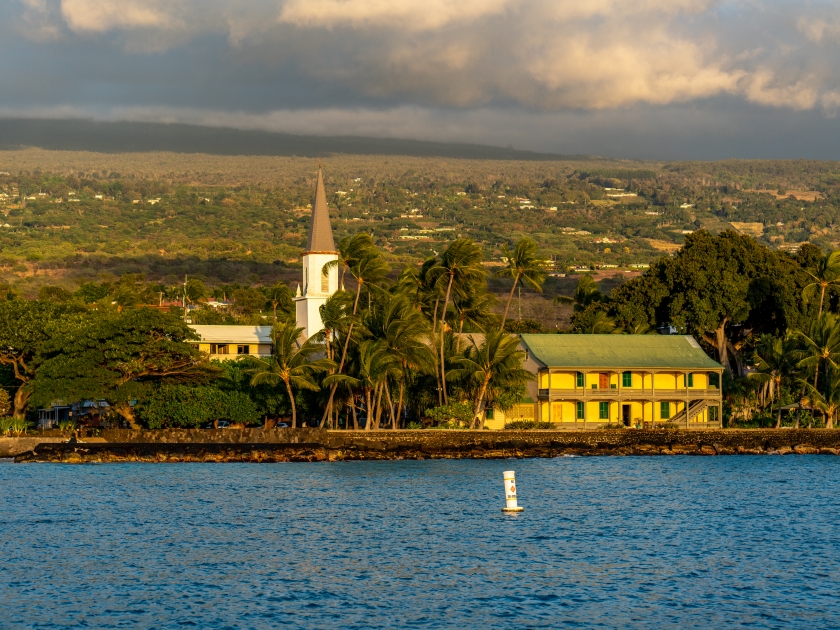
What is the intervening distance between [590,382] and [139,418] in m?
26.6

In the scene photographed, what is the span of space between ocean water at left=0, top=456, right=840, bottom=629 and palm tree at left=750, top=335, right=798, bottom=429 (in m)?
19.4

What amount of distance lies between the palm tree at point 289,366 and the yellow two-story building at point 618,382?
1330cm

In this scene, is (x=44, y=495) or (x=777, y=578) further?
(x=44, y=495)

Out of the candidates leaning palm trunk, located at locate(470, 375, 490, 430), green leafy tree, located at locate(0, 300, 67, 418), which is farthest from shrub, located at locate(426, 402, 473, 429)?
green leafy tree, located at locate(0, 300, 67, 418)

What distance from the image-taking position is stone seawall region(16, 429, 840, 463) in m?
60.8

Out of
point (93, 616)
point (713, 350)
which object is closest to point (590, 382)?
point (713, 350)

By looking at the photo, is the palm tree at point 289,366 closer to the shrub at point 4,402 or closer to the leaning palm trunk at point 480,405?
the leaning palm trunk at point 480,405

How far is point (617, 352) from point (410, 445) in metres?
15.4

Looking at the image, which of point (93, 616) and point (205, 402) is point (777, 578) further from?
point (205, 402)

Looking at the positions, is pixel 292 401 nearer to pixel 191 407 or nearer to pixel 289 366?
pixel 289 366

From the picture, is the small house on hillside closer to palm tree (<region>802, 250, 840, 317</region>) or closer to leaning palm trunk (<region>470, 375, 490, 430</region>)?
leaning palm trunk (<region>470, 375, 490, 430</region>)

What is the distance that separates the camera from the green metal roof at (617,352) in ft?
227

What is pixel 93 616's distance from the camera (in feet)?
74.1

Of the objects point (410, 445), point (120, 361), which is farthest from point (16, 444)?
point (410, 445)
